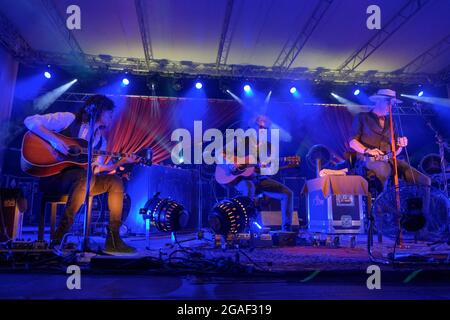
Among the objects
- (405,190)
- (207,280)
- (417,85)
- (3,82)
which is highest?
(417,85)

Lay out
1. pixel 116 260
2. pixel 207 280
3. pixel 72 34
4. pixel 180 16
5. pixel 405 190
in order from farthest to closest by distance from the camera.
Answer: pixel 72 34
pixel 180 16
pixel 405 190
pixel 116 260
pixel 207 280

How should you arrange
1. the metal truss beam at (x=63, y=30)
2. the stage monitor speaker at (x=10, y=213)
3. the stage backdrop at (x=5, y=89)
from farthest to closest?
the stage backdrop at (x=5, y=89), the metal truss beam at (x=63, y=30), the stage monitor speaker at (x=10, y=213)

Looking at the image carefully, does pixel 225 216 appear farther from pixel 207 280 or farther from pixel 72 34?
pixel 72 34

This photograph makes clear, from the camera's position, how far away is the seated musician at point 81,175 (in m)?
3.42

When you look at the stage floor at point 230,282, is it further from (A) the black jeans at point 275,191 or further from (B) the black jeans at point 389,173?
(A) the black jeans at point 275,191

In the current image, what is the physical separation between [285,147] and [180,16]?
4978mm

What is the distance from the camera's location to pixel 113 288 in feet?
6.41

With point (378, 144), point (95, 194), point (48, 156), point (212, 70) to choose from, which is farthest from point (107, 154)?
point (212, 70)

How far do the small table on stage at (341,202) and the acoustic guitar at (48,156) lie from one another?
2619mm

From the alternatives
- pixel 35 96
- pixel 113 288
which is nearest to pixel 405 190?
pixel 113 288

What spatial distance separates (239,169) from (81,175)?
223 cm

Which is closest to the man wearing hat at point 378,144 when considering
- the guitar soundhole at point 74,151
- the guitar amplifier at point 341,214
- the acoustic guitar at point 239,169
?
the guitar amplifier at point 341,214

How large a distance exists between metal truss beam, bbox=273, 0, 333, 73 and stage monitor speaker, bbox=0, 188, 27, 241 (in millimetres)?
6596
